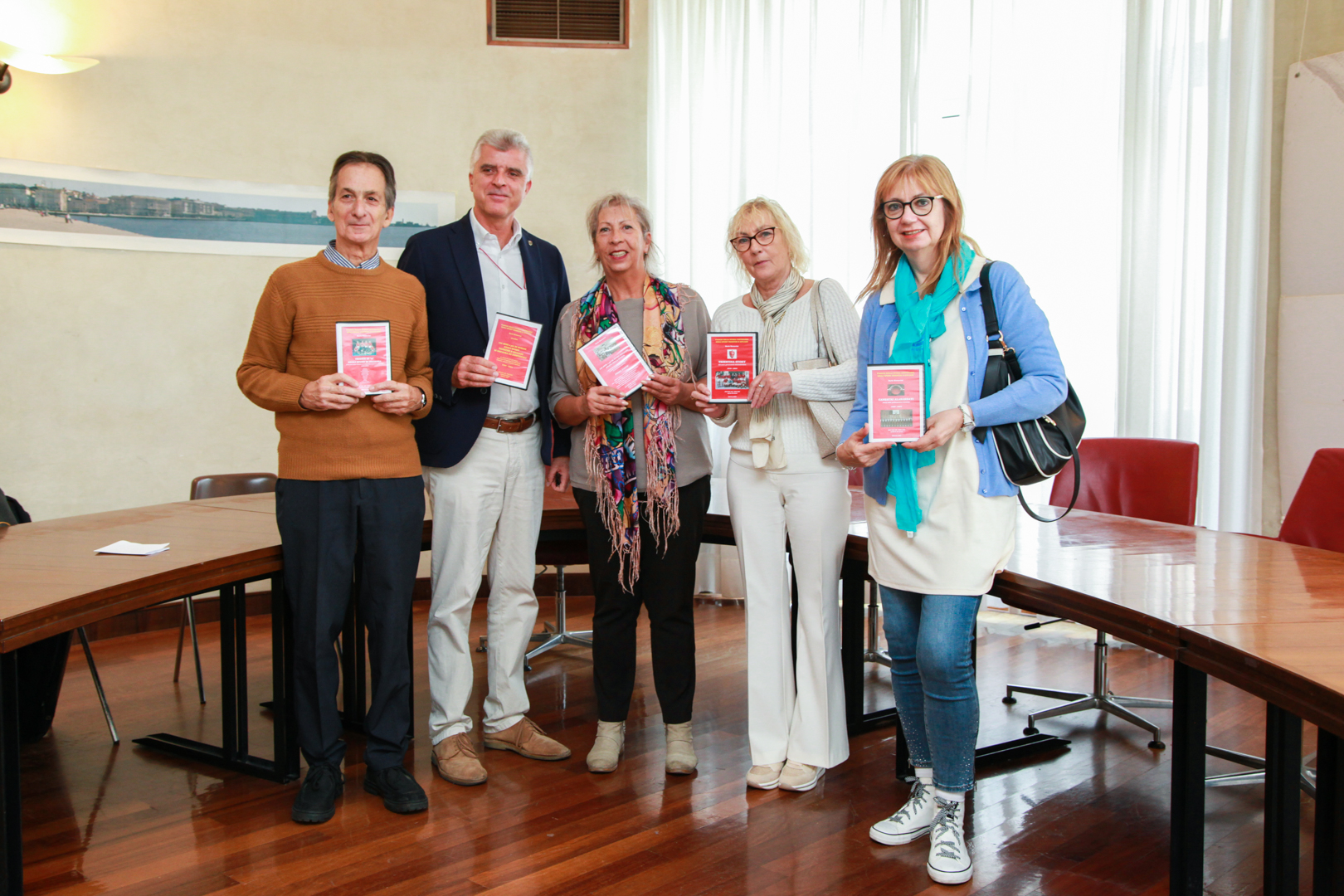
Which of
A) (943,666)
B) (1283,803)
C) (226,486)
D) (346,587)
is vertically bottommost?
(1283,803)

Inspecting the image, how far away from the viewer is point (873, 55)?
491 cm

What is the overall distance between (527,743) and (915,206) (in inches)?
Result: 75.7

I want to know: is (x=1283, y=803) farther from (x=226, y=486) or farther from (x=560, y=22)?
(x=560, y=22)

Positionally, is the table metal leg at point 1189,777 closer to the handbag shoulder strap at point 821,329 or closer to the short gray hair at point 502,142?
the handbag shoulder strap at point 821,329

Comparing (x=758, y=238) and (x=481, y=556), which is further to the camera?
(x=481, y=556)

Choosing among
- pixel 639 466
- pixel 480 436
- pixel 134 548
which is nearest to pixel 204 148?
pixel 134 548

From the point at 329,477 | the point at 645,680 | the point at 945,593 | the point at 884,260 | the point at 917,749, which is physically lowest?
the point at 645,680

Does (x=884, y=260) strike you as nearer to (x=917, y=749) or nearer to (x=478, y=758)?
(x=917, y=749)

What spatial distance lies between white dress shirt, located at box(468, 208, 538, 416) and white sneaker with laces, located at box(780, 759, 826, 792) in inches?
49.2

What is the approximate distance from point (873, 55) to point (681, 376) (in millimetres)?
2985

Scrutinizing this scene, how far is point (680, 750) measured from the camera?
9.25ft

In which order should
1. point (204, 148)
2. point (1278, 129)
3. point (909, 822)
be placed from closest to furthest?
point (909, 822) < point (1278, 129) < point (204, 148)

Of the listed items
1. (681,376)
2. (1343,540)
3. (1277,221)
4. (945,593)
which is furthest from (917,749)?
(1277,221)

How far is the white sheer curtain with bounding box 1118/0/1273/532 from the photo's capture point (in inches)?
157
